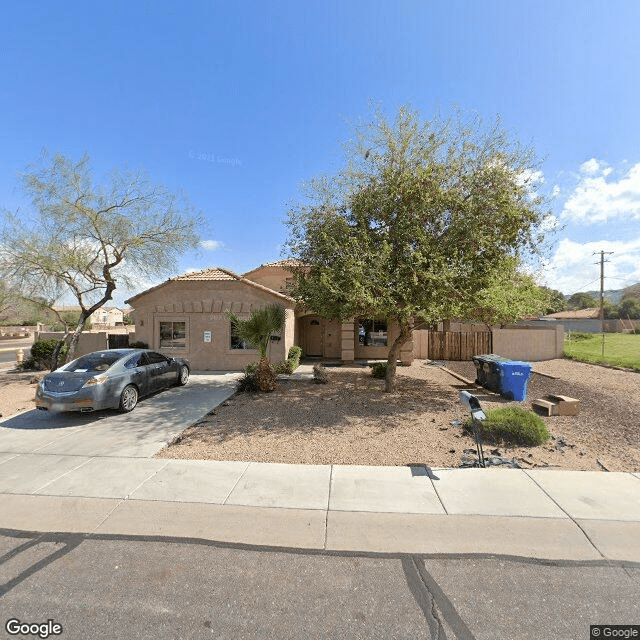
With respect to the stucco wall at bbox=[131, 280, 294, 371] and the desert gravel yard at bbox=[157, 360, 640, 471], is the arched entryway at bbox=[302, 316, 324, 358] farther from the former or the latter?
the desert gravel yard at bbox=[157, 360, 640, 471]

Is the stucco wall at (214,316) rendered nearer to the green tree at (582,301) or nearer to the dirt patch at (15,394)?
the dirt patch at (15,394)

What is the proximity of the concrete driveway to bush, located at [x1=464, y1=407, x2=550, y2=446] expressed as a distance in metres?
5.88

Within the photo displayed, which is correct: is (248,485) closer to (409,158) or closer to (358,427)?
(358,427)

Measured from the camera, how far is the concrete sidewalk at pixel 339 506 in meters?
3.46

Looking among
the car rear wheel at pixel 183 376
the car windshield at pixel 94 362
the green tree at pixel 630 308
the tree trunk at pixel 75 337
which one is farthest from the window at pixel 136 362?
the green tree at pixel 630 308

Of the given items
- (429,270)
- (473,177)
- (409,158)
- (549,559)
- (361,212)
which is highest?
(409,158)

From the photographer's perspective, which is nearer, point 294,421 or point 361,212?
point 294,421

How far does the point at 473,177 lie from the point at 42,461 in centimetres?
1032

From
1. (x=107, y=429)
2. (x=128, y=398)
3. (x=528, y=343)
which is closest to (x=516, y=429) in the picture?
(x=107, y=429)

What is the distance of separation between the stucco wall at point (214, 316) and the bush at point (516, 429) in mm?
9553

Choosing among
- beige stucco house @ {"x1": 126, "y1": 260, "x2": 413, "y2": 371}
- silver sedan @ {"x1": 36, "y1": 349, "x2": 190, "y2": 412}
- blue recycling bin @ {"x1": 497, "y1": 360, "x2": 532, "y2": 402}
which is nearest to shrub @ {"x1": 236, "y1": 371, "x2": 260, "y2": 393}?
silver sedan @ {"x1": 36, "y1": 349, "x2": 190, "y2": 412}

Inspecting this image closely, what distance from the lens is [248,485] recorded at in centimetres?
462

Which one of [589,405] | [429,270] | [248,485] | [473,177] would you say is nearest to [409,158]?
[473,177]

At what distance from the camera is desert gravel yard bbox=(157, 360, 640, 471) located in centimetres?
559
